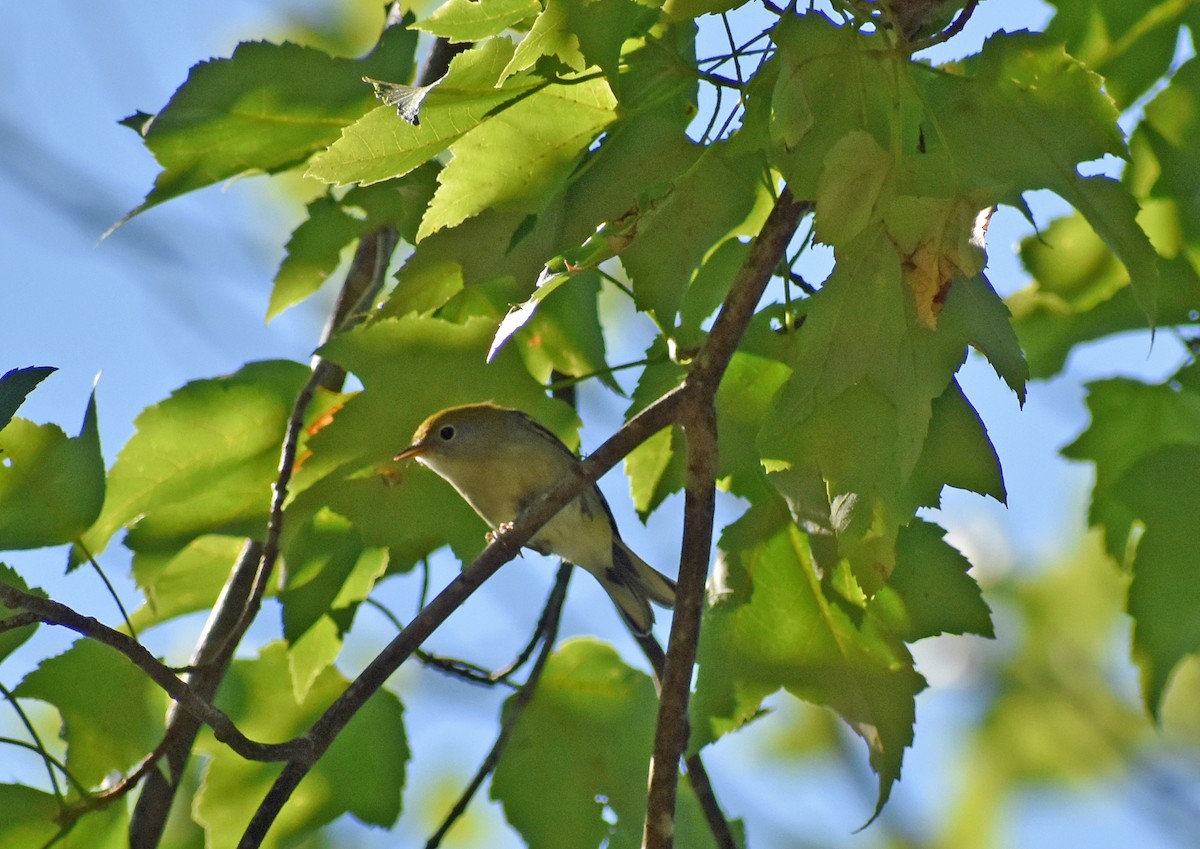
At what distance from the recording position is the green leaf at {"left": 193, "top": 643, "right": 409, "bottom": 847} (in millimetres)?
2092

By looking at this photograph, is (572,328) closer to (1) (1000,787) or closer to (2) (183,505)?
(2) (183,505)

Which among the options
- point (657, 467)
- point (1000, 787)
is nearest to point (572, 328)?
point (657, 467)

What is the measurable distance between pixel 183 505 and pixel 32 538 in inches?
10.1

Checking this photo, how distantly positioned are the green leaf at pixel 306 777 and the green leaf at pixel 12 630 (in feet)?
1.45

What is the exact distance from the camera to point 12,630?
5.68 feet

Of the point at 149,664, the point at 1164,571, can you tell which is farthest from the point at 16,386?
the point at 1164,571

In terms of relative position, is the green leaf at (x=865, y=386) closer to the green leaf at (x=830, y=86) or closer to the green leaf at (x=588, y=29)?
the green leaf at (x=830, y=86)

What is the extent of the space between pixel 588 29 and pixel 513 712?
132 cm

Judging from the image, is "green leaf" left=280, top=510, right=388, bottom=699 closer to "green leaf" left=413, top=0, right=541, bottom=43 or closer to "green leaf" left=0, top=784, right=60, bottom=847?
"green leaf" left=0, top=784, right=60, bottom=847

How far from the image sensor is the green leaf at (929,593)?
5.67ft

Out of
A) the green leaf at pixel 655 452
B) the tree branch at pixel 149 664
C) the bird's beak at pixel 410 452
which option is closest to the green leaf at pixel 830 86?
the green leaf at pixel 655 452

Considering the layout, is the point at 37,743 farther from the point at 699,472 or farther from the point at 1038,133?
the point at 1038,133

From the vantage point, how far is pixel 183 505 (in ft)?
6.61

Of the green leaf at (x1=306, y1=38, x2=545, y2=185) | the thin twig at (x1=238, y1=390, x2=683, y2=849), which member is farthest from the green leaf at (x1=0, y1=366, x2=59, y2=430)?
the thin twig at (x1=238, y1=390, x2=683, y2=849)
